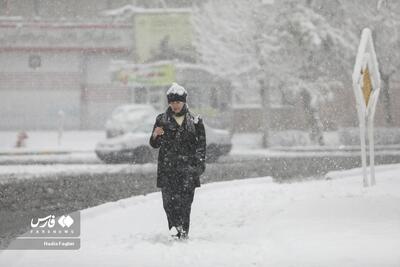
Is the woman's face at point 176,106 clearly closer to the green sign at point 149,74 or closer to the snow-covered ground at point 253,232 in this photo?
the snow-covered ground at point 253,232

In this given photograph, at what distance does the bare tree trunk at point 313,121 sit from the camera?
83.3 ft

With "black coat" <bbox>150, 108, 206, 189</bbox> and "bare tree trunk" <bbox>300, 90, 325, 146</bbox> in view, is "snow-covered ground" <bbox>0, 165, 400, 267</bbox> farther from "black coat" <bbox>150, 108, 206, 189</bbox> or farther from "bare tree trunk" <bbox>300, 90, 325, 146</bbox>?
"bare tree trunk" <bbox>300, 90, 325, 146</bbox>

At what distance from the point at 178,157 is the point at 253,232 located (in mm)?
1377

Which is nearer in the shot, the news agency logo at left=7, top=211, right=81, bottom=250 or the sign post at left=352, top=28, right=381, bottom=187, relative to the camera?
the news agency logo at left=7, top=211, right=81, bottom=250

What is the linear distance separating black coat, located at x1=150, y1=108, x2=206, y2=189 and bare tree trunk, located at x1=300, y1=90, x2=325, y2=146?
18804mm

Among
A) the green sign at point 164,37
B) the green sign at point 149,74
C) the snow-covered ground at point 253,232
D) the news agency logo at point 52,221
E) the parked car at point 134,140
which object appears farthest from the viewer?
the green sign at point 164,37

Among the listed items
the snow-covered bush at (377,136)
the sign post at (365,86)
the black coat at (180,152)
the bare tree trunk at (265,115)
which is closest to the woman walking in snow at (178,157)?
the black coat at (180,152)

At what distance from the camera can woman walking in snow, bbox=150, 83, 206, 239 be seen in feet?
22.1

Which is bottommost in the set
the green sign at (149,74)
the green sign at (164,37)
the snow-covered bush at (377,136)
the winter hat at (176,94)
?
the snow-covered bush at (377,136)

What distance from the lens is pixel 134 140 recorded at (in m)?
18.1

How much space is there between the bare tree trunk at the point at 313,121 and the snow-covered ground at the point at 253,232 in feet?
49.2

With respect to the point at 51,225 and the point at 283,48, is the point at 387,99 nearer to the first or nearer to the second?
the point at 283,48

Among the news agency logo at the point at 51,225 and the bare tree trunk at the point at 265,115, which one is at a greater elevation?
the bare tree trunk at the point at 265,115

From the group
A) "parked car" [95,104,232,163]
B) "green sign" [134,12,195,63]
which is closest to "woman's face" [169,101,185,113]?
"parked car" [95,104,232,163]
